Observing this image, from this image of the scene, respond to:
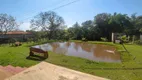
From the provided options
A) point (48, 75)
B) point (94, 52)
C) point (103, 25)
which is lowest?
point (94, 52)

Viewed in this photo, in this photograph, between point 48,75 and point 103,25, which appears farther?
point 103,25

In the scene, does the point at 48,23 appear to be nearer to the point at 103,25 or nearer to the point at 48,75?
the point at 103,25

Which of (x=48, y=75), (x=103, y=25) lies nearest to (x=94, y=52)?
(x=48, y=75)

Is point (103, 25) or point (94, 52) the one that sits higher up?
point (103, 25)

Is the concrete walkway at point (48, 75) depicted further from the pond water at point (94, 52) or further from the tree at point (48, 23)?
the tree at point (48, 23)

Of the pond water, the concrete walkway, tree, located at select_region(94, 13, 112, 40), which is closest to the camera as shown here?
the concrete walkway

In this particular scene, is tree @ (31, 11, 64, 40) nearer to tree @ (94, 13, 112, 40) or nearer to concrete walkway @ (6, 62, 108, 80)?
tree @ (94, 13, 112, 40)

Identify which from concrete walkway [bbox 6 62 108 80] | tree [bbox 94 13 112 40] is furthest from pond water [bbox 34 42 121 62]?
tree [bbox 94 13 112 40]

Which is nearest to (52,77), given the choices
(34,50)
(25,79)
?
(25,79)

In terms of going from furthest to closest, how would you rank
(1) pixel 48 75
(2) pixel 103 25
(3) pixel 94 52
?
(2) pixel 103 25
(3) pixel 94 52
(1) pixel 48 75

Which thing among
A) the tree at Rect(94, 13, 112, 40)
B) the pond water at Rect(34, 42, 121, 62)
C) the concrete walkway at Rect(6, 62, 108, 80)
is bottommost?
the pond water at Rect(34, 42, 121, 62)

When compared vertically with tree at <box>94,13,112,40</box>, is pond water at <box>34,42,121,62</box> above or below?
below

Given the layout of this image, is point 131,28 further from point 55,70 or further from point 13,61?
point 55,70

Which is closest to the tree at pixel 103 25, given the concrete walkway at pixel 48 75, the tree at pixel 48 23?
the tree at pixel 48 23
